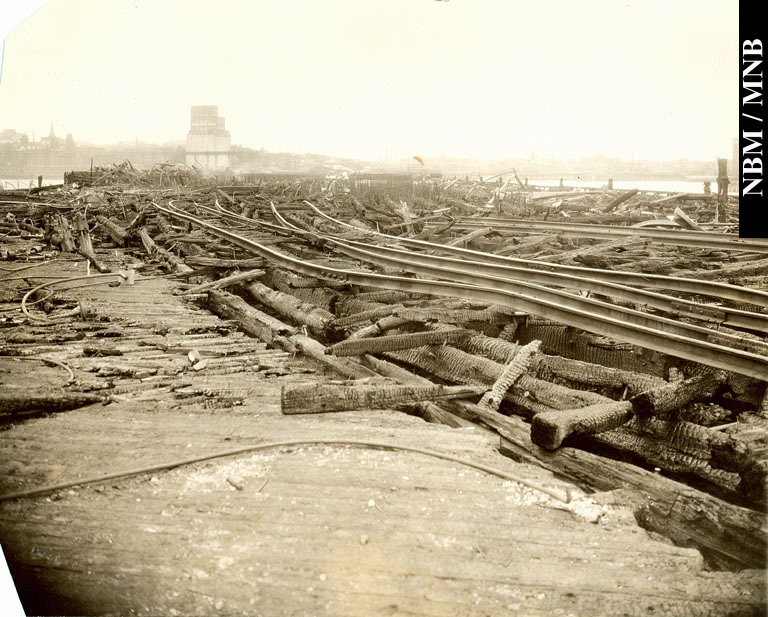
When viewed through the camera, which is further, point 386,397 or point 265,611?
point 386,397

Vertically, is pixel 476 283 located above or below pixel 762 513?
A: above

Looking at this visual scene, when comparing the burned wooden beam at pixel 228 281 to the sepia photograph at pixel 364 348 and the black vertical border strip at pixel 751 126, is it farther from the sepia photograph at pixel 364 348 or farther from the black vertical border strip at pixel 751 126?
the black vertical border strip at pixel 751 126

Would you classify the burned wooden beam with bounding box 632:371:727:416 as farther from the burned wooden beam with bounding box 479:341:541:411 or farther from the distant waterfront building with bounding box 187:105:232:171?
the distant waterfront building with bounding box 187:105:232:171

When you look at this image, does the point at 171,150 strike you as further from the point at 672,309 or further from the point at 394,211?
the point at 672,309

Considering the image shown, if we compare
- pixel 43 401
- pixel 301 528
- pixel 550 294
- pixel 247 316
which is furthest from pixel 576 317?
pixel 43 401

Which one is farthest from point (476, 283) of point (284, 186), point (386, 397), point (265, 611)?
point (265, 611)

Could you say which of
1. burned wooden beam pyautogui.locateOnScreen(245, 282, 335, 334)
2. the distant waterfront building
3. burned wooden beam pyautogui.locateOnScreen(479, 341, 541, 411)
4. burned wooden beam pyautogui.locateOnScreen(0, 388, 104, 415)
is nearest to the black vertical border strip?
burned wooden beam pyautogui.locateOnScreen(479, 341, 541, 411)

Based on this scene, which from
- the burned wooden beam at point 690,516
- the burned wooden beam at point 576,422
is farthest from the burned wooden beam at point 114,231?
the burned wooden beam at point 690,516
